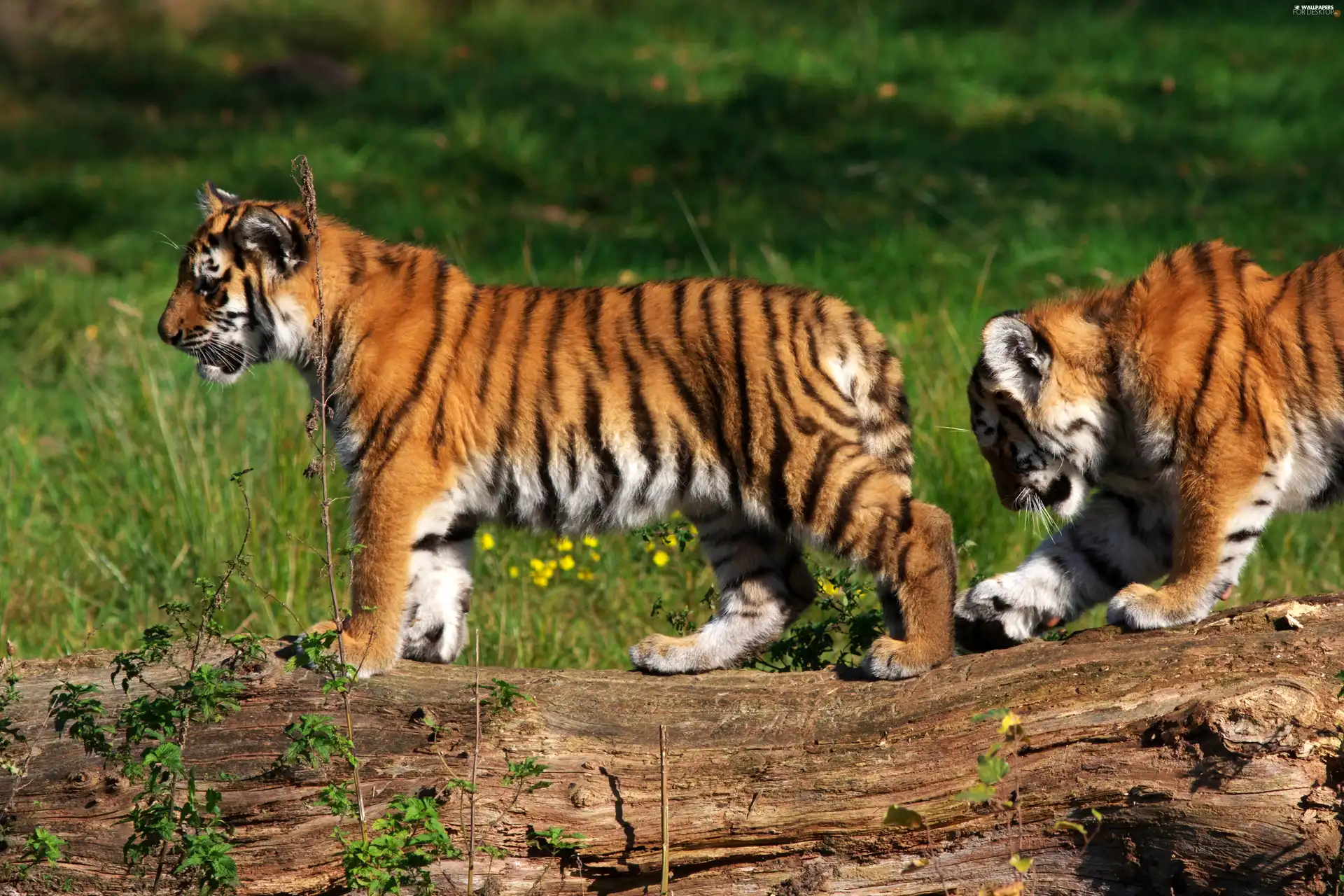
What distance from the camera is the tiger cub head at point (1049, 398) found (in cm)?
412

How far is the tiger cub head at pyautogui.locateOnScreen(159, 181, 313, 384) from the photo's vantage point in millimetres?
4383

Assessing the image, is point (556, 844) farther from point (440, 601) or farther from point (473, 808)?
point (440, 601)

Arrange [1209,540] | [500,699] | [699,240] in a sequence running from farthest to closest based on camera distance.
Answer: [699,240], [1209,540], [500,699]

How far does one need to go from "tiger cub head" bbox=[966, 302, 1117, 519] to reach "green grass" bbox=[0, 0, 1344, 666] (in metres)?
1.19

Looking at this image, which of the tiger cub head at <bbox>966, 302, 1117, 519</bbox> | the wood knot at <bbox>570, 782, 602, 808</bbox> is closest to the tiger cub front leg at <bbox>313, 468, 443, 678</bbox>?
the wood knot at <bbox>570, 782, 602, 808</bbox>

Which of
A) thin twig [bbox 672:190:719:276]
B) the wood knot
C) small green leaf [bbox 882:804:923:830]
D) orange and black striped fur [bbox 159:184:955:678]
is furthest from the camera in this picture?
thin twig [bbox 672:190:719:276]

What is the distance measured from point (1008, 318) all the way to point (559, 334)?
4.12 ft

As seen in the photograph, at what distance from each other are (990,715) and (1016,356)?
134 cm

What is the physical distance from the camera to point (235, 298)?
4.42 meters

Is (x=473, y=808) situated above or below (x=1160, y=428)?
below

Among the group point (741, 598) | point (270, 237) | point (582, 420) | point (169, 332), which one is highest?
point (270, 237)

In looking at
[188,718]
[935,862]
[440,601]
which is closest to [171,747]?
[188,718]

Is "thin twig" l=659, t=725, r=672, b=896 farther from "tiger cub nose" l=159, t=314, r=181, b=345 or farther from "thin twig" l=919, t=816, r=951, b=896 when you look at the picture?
"tiger cub nose" l=159, t=314, r=181, b=345

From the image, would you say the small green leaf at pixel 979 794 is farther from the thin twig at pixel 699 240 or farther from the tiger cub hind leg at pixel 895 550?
the thin twig at pixel 699 240
